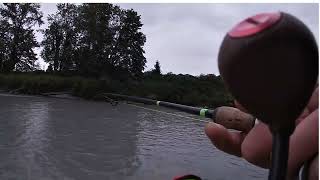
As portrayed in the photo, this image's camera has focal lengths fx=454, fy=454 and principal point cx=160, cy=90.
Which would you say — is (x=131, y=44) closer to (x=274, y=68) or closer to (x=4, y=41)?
(x=4, y=41)

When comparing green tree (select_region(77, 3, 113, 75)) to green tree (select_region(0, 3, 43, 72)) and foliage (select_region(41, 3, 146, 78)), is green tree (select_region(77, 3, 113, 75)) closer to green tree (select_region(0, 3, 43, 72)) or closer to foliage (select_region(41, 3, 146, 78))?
foliage (select_region(41, 3, 146, 78))

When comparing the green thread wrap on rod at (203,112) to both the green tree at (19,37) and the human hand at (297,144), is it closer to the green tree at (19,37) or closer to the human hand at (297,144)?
the human hand at (297,144)

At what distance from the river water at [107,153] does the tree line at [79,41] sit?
560 inches

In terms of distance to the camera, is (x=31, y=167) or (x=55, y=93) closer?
(x=31, y=167)

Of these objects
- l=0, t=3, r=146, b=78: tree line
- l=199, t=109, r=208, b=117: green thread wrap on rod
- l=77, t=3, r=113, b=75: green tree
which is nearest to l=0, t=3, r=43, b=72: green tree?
l=0, t=3, r=146, b=78: tree line

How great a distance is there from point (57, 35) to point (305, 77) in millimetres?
26078

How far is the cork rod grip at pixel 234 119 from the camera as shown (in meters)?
0.94

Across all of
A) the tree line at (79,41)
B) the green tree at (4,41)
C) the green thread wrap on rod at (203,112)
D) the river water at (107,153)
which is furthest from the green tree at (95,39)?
the green thread wrap on rod at (203,112)

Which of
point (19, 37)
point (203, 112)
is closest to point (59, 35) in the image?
point (19, 37)

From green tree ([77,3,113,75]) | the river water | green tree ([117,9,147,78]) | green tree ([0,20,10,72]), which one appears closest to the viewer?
the river water

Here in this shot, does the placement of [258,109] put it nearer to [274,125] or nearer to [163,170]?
[274,125]

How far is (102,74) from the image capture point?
21.4 m

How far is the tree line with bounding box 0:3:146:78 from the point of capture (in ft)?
73.5

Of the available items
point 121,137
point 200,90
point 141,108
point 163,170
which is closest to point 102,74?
point 200,90
